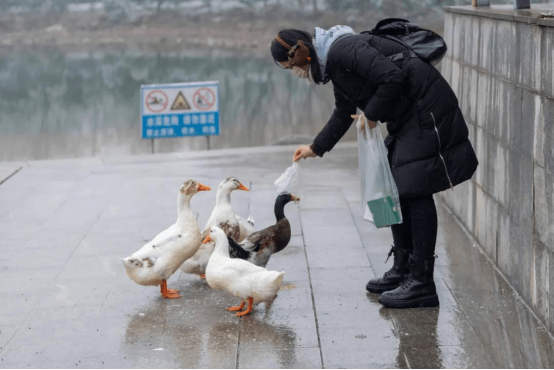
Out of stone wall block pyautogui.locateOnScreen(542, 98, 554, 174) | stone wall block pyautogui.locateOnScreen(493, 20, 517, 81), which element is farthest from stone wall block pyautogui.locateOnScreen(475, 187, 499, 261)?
stone wall block pyautogui.locateOnScreen(542, 98, 554, 174)

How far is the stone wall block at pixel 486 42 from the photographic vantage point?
272 inches

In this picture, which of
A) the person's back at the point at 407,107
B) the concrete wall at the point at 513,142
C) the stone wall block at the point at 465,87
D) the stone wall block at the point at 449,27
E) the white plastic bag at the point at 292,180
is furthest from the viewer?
the stone wall block at the point at 449,27

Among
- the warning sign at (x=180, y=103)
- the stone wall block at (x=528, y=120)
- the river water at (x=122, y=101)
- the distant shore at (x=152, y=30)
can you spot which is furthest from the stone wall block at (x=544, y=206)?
the distant shore at (x=152, y=30)

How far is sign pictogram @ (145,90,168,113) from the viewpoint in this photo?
14438 millimetres

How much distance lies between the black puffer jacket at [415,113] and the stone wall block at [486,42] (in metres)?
1.69

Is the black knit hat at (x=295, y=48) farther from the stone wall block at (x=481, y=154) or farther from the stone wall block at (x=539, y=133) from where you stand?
the stone wall block at (x=481, y=154)

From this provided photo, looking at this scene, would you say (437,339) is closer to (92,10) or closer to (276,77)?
(276,77)

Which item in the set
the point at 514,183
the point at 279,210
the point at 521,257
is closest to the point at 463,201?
the point at 514,183

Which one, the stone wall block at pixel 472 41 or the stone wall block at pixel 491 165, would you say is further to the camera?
the stone wall block at pixel 472 41

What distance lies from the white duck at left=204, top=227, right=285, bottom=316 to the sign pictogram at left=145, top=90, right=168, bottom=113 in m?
8.99

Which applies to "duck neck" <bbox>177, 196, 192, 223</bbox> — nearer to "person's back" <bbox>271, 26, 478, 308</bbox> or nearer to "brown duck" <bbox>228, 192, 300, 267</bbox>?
"brown duck" <bbox>228, 192, 300, 267</bbox>

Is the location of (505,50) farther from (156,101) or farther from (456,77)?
(156,101)

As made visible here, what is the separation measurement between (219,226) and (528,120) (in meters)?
2.48

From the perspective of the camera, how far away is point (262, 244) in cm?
628
